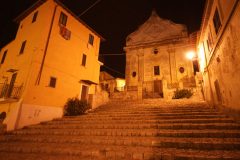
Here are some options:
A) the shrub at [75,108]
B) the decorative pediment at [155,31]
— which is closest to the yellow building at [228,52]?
the shrub at [75,108]

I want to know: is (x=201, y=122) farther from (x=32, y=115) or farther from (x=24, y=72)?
(x=24, y=72)

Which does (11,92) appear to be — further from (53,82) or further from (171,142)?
(171,142)

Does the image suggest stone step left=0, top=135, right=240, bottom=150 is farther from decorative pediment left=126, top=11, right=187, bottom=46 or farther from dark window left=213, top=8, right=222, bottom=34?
decorative pediment left=126, top=11, right=187, bottom=46

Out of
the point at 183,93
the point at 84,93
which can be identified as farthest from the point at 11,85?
the point at 183,93

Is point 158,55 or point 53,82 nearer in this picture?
point 53,82

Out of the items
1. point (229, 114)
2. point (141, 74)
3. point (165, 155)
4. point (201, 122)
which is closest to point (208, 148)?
point (165, 155)

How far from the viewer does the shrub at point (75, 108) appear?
38.0ft

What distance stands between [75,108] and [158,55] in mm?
16117

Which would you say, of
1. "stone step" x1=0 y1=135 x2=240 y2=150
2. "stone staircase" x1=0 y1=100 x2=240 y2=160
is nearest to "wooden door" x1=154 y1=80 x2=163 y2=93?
"stone staircase" x1=0 y1=100 x2=240 y2=160

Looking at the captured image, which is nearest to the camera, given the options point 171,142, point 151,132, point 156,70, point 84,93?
point 171,142

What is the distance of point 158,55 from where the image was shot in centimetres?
2311

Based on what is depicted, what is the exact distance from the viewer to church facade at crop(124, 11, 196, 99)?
2100cm

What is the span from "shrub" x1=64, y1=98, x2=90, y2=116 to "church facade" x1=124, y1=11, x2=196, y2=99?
9.76 meters

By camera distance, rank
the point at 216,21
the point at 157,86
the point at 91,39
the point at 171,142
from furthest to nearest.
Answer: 1. the point at 157,86
2. the point at 91,39
3. the point at 216,21
4. the point at 171,142
